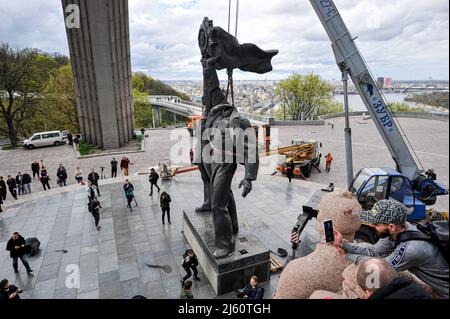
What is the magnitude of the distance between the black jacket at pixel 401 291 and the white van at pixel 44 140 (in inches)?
1390

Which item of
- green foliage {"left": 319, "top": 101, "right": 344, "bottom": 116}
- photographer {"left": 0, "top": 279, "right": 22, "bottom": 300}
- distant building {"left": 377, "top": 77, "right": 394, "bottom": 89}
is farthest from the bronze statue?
green foliage {"left": 319, "top": 101, "right": 344, "bottom": 116}

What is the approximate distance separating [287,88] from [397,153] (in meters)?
41.0

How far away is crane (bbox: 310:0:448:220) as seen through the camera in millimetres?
9547

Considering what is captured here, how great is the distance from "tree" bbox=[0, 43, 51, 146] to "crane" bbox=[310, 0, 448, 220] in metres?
33.2

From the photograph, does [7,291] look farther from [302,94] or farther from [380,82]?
[302,94]

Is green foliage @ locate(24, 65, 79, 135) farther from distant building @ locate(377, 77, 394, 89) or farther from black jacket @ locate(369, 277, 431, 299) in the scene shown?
black jacket @ locate(369, 277, 431, 299)

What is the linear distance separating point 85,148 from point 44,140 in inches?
212

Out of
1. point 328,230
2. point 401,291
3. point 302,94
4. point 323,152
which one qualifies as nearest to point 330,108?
point 302,94

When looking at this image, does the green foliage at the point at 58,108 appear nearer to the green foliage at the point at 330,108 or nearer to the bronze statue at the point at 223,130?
the bronze statue at the point at 223,130

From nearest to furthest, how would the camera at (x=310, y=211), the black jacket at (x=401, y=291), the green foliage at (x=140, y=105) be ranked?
1. the black jacket at (x=401, y=291)
2. the camera at (x=310, y=211)
3. the green foliage at (x=140, y=105)

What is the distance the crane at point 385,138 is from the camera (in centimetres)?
955

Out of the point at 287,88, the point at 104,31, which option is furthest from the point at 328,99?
the point at 104,31

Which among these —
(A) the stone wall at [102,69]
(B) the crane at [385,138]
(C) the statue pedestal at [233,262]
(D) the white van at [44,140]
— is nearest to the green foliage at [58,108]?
(D) the white van at [44,140]
